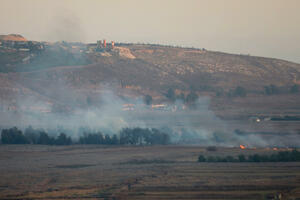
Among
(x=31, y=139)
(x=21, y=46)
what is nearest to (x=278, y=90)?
(x=31, y=139)

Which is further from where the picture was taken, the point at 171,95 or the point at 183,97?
the point at 171,95

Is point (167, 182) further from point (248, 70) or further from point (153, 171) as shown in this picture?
point (248, 70)

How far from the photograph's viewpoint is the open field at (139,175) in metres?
44.7

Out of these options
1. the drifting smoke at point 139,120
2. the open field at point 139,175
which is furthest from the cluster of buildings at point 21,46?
the open field at point 139,175

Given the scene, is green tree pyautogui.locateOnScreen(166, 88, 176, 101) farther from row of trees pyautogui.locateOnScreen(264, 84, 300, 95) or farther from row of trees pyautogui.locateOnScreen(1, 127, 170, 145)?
row of trees pyautogui.locateOnScreen(1, 127, 170, 145)

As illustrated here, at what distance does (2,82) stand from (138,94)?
115ft

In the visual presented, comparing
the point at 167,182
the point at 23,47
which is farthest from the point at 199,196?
the point at 23,47

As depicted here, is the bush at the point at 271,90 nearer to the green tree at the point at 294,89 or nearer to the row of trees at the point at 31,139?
the green tree at the point at 294,89

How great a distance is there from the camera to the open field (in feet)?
147

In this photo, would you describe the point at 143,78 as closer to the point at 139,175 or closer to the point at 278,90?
the point at 278,90

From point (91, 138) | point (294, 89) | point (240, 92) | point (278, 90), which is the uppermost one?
point (294, 89)

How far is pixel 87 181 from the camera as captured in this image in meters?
50.8

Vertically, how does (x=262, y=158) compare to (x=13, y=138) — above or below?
above

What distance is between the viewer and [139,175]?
53281 mm
